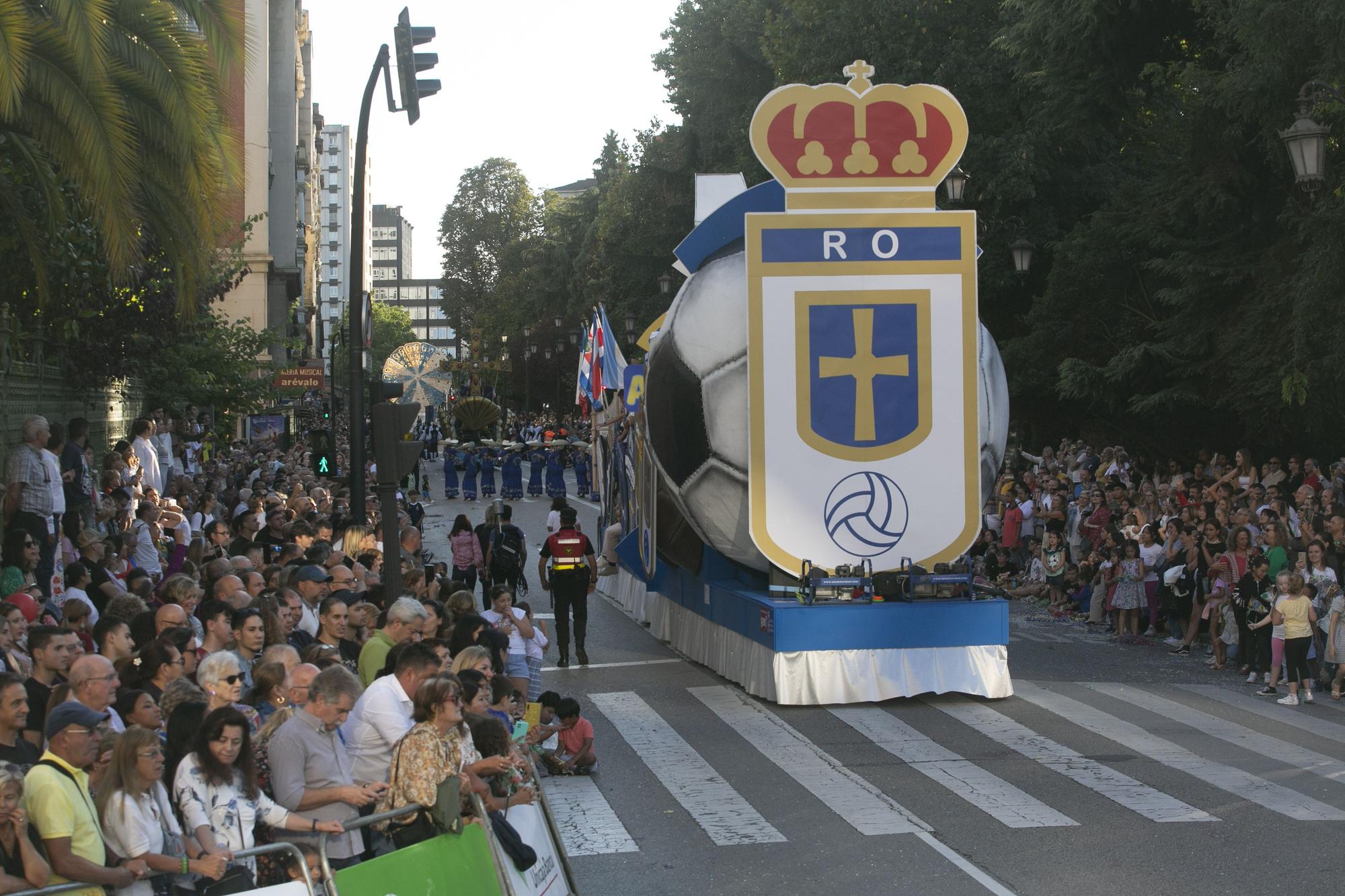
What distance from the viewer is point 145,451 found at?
19.1 m

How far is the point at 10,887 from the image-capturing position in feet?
17.5

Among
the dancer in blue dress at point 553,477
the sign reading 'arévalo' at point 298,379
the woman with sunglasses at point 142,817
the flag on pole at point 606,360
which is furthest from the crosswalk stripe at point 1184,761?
the dancer in blue dress at point 553,477

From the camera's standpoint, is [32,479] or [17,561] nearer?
[17,561]

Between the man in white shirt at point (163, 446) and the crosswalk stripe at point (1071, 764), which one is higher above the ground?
the man in white shirt at point (163, 446)

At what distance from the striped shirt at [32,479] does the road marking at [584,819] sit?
5314mm

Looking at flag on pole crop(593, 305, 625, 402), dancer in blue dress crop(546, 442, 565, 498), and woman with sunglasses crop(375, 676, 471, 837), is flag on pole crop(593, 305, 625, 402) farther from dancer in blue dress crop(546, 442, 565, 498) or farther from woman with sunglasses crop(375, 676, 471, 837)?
dancer in blue dress crop(546, 442, 565, 498)

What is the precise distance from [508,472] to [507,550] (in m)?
22.3

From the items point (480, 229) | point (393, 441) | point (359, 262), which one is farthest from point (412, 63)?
point (480, 229)

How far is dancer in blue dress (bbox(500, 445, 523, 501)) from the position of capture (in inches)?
1640

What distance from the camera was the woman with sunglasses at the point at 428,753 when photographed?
6906 mm

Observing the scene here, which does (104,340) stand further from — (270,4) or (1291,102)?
(270,4)

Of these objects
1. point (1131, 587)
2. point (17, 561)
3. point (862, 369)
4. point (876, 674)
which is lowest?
point (876, 674)

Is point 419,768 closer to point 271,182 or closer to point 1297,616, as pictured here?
point 1297,616

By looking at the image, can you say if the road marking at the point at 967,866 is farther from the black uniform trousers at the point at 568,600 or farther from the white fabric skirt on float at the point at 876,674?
the black uniform trousers at the point at 568,600
